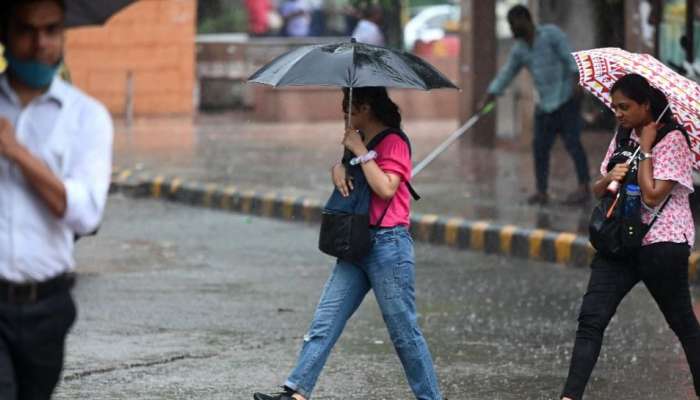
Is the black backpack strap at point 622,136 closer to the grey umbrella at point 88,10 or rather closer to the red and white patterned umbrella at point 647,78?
the red and white patterned umbrella at point 647,78

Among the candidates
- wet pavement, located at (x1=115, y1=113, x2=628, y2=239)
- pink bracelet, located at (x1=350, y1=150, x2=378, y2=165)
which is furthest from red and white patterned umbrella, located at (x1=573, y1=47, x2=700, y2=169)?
wet pavement, located at (x1=115, y1=113, x2=628, y2=239)

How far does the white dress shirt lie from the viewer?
4.32 metres

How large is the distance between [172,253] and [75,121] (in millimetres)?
8343

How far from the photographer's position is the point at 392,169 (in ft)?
21.1

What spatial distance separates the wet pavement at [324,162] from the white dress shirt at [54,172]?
891 cm

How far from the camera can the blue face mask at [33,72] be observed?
4.27m

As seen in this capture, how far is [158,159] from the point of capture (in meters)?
19.4

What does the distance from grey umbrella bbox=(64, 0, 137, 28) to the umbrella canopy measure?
172 cm

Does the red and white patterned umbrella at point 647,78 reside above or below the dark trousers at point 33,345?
above

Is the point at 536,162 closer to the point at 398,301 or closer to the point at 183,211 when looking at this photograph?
the point at 183,211

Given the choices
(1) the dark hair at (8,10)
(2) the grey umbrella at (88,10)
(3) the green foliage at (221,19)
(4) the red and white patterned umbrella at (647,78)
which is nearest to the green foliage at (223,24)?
(3) the green foliage at (221,19)

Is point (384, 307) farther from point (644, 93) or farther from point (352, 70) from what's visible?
point (644, 93)

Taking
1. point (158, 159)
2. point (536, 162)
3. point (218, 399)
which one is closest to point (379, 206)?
point (218, 399)

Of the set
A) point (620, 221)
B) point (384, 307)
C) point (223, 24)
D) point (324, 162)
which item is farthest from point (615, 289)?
point (223, 24)
